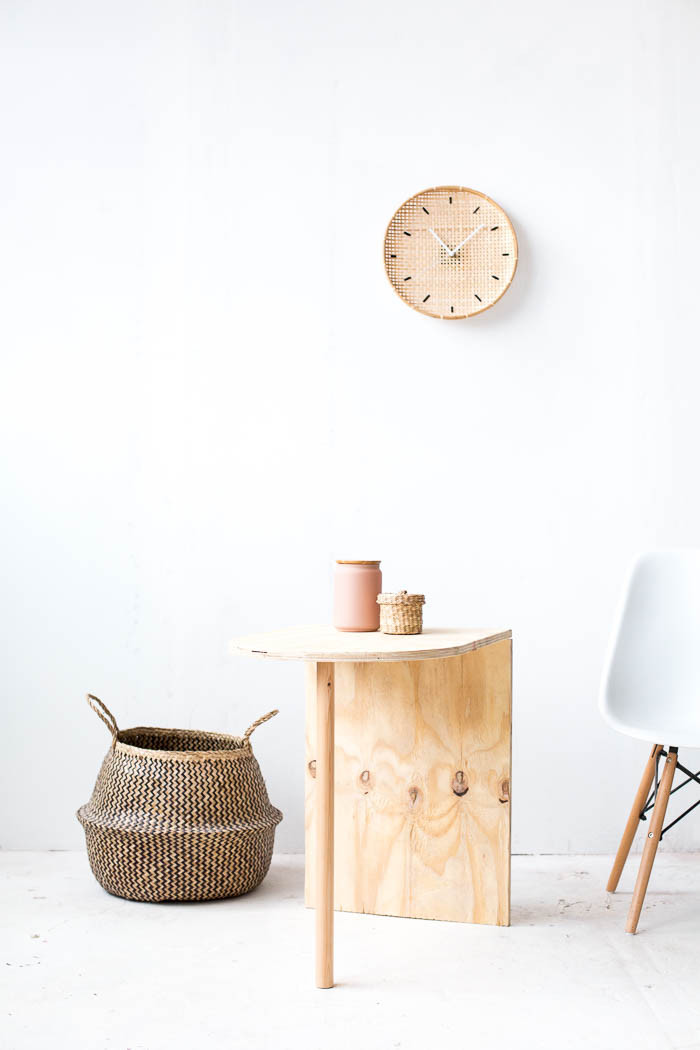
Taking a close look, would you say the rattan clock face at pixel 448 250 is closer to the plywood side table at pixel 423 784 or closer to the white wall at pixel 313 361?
the white wall at pixel 313 361

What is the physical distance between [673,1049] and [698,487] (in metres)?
1.51

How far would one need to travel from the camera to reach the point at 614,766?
2.67 metres

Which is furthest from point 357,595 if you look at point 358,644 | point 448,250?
point 448,250

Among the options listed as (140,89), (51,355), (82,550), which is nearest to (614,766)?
(82,550)

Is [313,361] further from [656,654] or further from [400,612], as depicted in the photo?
[656,654]

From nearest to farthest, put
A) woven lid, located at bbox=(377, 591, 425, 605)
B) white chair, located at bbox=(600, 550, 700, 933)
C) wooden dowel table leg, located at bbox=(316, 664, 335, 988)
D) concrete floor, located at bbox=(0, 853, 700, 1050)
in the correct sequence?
concrete floor, located at bbox=(0, 853, 700, 1050) < wooden dowel table leg, located at bbox=(316, 664, 335, 988) < woven lid, located at bbox=(377, 591, 425, 605) < white chair, located at bbox=(600, 550, 700, 933)

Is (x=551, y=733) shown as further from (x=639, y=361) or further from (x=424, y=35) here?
(x=424, y=35)

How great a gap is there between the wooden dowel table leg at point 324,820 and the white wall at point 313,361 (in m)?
0.91

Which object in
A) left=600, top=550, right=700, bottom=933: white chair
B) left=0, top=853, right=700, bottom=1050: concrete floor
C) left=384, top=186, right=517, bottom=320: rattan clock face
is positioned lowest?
left=0, top=853, right=700, bottom=1050: concrete floor

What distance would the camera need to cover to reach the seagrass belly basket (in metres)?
2.21

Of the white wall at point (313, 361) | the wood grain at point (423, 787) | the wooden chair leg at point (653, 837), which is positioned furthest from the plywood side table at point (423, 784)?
the white wall at point (313, 361)

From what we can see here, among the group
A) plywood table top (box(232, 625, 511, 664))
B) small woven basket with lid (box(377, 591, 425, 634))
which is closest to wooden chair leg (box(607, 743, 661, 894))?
plywood table top (box(232, 625, 511, 664))

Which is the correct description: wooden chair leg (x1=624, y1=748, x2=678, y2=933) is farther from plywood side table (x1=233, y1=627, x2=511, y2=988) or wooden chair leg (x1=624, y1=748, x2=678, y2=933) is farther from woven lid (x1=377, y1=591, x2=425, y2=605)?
woven lid (x1=377, y1=591, x2=425, y2=605)

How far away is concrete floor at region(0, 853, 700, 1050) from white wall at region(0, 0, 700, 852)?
1.65 ft
